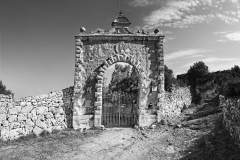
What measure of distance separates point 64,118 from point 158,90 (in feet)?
18.7

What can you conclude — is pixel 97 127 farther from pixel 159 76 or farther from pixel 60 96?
pixel 159 76

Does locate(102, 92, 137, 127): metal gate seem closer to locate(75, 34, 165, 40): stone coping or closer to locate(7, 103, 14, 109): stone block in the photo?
locate(75, 34, 165, 40): stone coping

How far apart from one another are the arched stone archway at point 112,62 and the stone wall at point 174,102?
1.19 meters

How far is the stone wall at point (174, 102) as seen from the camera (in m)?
12.4

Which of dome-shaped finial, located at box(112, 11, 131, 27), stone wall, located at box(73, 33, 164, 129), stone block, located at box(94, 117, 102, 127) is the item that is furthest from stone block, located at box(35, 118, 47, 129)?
dome-shaped finial, located at box(112, 11, 131, 27)

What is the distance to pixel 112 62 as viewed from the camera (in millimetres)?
10062

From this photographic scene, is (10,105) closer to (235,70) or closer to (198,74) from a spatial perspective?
(198,74)

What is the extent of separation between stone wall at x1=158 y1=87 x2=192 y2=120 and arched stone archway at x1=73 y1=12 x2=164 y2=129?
1194 mm

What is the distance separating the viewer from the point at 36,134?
8570 millimetres

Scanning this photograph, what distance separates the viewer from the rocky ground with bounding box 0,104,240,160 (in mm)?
5970

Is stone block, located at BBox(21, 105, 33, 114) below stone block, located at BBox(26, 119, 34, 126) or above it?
above

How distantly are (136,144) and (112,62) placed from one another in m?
4.78

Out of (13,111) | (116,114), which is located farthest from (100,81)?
(13,111)

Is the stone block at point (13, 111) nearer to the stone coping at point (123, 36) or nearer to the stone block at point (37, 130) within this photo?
the stone block at point (37, 130)
